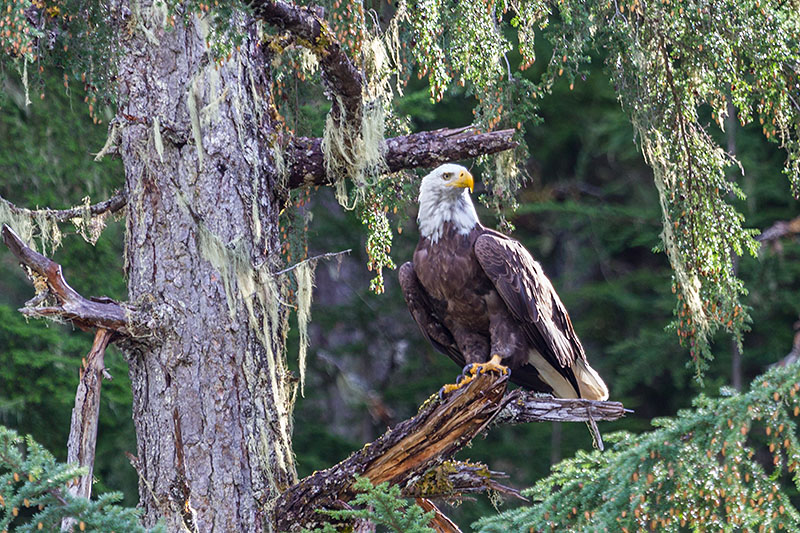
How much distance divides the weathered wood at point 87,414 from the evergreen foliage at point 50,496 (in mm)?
618

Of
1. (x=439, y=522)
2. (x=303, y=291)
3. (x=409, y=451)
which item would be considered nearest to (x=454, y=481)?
(x=439, y=522)

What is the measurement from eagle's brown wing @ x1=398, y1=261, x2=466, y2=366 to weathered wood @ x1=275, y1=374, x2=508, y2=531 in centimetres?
155

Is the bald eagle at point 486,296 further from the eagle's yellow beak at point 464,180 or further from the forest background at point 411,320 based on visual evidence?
the forest background at point 411,320

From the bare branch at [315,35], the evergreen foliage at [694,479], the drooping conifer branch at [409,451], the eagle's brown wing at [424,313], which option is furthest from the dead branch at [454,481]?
the bare branch at [315,35]

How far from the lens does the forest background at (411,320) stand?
8.05 metres

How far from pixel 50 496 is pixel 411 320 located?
787cm

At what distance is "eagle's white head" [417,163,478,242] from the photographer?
5469 millimetres

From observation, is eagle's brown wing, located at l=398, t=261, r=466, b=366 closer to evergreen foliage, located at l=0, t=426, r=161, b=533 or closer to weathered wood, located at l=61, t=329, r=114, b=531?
weathered wood, located at l=61, t=329, r=114, b=531

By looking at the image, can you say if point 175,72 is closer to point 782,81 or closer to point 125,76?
point 125,76

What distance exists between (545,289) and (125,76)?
7.87ft

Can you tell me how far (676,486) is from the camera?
11.3ft

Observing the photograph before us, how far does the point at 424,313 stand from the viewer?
5.75m

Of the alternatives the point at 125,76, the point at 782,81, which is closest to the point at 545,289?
the point at 782,81

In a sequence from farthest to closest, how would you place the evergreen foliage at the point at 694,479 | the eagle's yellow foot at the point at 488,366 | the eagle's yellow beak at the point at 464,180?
the eagle's yellow beak at the point at 464,180
the eagle's yellow foot at the point at 488,366
the evergreen foliage at the point at 694,479
